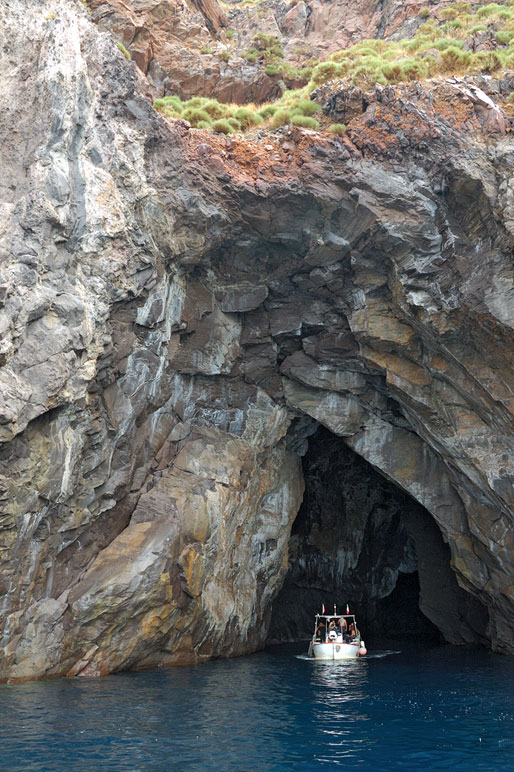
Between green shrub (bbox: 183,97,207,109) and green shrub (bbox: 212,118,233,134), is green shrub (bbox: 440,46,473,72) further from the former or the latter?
green shrub (bbox: 183,97,207,109)

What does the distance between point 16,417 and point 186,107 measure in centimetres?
1648

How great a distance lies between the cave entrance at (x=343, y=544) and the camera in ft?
134

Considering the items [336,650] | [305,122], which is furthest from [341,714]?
[305,122]

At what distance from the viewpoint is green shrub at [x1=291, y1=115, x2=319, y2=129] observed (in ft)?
88.0

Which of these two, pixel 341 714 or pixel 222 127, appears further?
pixel 222 127

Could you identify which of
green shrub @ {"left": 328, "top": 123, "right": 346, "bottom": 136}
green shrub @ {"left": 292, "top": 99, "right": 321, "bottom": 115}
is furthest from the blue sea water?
green shrub @ {"left": 292, "top": 99, "right": 321, "bottom": 115}

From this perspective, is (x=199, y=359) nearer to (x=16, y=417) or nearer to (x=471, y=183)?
(x=16, y=417)

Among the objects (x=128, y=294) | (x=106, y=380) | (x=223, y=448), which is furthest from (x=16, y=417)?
(x=223, y=448)

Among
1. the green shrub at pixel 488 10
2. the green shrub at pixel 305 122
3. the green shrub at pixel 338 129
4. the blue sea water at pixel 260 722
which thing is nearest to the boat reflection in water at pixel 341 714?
the blue sea water at pixel 260 722

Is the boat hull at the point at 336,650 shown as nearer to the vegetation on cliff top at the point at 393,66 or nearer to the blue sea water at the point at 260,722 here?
the blue sea water at the point at 260,722

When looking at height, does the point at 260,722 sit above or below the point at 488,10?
below

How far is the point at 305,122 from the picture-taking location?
88.1 ft

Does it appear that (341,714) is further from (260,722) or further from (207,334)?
(207,334)

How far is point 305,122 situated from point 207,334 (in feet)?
29.5
